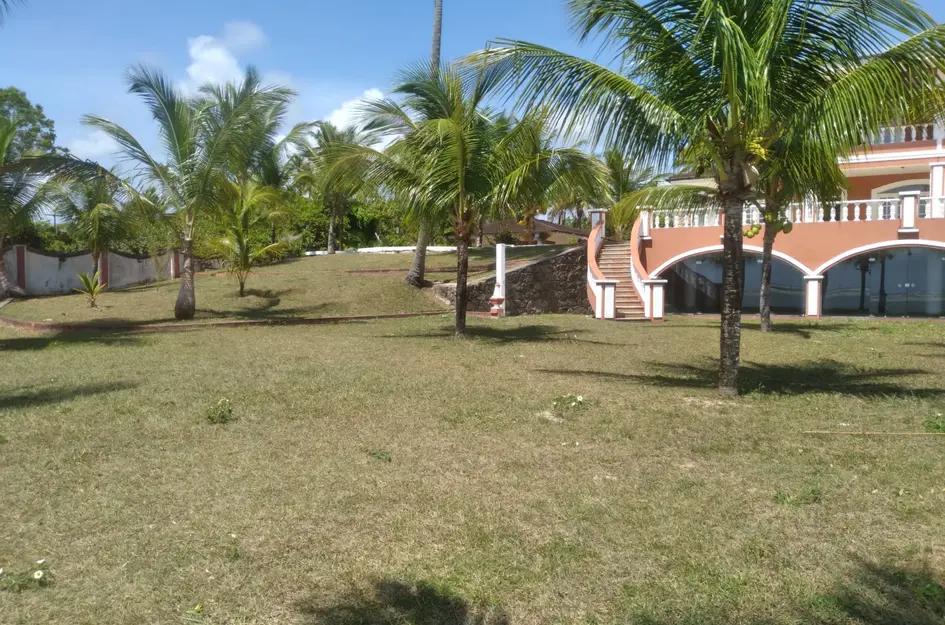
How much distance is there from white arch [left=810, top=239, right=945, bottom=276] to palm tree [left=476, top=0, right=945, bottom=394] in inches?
457

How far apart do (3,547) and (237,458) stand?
1.98 metres

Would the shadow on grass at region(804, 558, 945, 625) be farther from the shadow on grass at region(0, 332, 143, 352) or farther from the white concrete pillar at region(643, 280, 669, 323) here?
the white concrete pillar at region(643, 280, 669, 323)

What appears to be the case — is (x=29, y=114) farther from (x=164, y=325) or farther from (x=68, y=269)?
(x=164, y=325)

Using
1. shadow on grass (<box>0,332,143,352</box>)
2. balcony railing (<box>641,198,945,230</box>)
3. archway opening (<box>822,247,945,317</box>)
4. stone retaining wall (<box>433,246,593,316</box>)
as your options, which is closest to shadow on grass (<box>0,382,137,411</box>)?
shadow on grass (<box>0,332,143,352</box>)

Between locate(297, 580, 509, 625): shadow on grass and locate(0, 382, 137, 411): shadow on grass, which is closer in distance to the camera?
locate(297, 580, 509, 625): shadow on grass

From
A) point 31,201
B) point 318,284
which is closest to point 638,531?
point 318,284

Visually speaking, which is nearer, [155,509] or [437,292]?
[155,509]

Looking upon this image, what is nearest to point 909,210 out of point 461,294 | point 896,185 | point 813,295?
point 813,295

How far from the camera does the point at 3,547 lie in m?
4.43

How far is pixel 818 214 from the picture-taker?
66.5 feet

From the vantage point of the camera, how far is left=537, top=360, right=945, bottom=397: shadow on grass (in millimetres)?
9305

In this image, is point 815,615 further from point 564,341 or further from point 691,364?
point 564,341

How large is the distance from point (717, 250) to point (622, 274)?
104 inches

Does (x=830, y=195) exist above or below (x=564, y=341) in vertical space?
above
